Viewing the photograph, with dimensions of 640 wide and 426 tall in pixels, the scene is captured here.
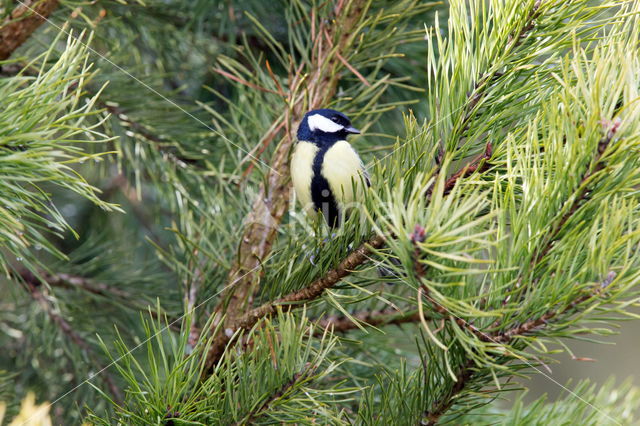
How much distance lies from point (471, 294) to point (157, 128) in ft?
2.87

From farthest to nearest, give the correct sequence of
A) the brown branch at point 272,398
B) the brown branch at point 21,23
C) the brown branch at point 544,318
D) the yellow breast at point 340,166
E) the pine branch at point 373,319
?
the yellow breast at point 340,166, the pine branch at point 373,319, the brown branch at point 21,23, the brown branch at point 272,398, the brown branch at point 544,318

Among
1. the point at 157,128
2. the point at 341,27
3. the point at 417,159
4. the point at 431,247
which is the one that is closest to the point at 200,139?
the point at 157,128

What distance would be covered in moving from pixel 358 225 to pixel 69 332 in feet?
2.94

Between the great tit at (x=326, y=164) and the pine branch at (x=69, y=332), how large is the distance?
1.89ft

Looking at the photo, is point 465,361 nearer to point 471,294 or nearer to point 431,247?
point 471,294

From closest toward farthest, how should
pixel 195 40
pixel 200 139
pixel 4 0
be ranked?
pixel 4 0, pixel 200 139, pixel 195 40

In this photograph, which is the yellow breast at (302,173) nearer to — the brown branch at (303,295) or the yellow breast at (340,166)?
the yellow breast at (340,166)

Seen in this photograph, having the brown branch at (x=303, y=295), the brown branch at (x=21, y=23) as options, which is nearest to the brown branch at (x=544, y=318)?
the brown branch at (x=303, y=295)


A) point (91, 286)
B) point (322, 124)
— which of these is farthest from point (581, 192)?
point (91, 286)

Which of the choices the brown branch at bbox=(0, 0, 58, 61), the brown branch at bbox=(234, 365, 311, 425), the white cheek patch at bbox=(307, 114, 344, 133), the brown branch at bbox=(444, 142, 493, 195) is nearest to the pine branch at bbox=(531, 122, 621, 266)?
the brown branch at bbox=(444, 142, 493, 195)

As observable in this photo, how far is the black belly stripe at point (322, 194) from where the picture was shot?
1.38 m

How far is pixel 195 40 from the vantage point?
5.24ft

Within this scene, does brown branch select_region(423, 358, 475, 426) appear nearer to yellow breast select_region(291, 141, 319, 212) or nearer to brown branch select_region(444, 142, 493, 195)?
brown branch select_region(444, 142, 493, 195)

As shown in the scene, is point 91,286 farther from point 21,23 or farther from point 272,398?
point 272,398
